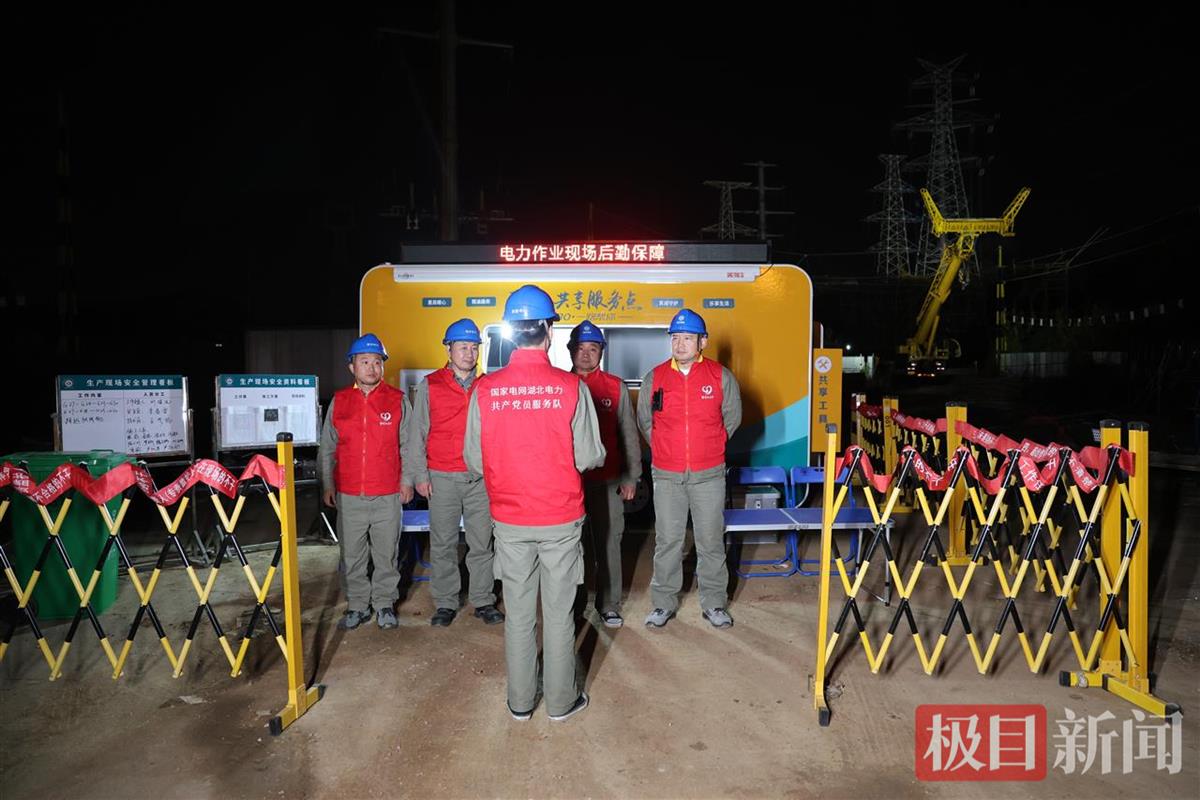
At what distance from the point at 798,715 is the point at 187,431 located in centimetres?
598

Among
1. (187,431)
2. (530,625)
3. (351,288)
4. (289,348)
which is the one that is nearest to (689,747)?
(530,625)

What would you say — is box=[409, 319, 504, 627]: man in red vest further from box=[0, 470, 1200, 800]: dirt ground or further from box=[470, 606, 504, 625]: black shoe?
box=[0, 470, 1200, 800]: dirt ground

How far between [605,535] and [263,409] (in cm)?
413

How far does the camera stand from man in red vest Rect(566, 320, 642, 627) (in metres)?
4.90

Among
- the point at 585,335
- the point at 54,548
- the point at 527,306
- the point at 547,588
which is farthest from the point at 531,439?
the point at 54,548

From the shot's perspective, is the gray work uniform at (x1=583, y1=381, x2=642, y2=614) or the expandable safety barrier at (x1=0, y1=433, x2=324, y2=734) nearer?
the expandable safety barrier at (x1=0, y1=433, x2=324, y2=734)

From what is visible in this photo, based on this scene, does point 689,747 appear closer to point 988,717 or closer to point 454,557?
point 988,717

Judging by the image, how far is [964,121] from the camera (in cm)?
4853

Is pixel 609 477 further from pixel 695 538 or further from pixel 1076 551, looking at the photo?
pixel 1076 551

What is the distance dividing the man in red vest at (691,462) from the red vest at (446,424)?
130 centimetres

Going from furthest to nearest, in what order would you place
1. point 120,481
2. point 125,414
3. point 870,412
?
point 870,412 → point 125,414 → point 120,481

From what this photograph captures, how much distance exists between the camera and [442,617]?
5.00 m

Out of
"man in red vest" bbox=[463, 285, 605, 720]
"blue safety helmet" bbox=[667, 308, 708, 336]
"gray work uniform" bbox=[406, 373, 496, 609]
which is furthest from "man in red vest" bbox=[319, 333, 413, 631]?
"blue safety helmet" bbox=[667, 308, 708, 336]

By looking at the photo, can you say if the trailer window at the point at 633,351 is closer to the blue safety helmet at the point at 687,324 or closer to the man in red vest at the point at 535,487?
the blue safety helmet at the point at 687,324
